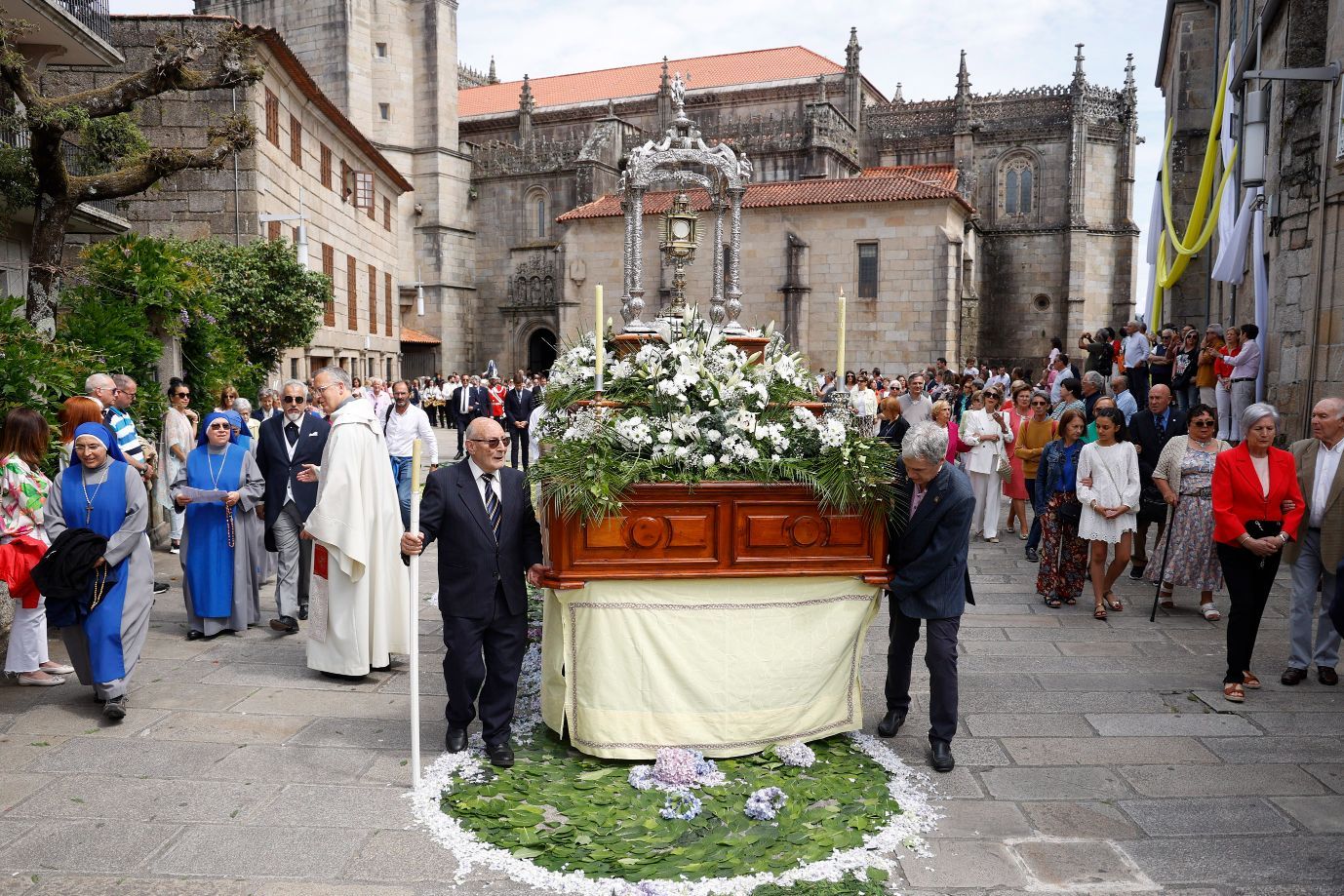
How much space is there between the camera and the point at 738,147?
3922 centimetres

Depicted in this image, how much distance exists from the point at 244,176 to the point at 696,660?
17888mm

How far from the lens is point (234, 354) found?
13.9m

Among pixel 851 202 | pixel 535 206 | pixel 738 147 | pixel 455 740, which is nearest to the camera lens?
pixel 455 740

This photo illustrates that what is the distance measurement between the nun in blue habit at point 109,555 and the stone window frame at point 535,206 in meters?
42.4

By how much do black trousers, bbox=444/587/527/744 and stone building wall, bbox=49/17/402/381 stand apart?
14823 mm

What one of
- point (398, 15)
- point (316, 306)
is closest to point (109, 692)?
point (316, 306)

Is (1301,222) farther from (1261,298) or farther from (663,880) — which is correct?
(663,880)

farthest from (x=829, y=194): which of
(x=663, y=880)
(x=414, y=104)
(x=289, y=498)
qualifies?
(x=663, y=880)

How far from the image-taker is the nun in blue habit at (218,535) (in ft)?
24.0

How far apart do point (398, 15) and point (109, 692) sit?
141 feet

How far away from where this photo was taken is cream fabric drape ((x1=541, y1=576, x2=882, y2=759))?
495 centimetres

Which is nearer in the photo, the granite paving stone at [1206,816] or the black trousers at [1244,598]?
the granite paving stone at [1206,816]

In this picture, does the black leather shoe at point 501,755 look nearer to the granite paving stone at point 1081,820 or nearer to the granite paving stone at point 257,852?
the granite paving stone at point 257,852

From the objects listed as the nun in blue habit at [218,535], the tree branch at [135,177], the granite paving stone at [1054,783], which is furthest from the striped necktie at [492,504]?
the tree branch at [135,177]
